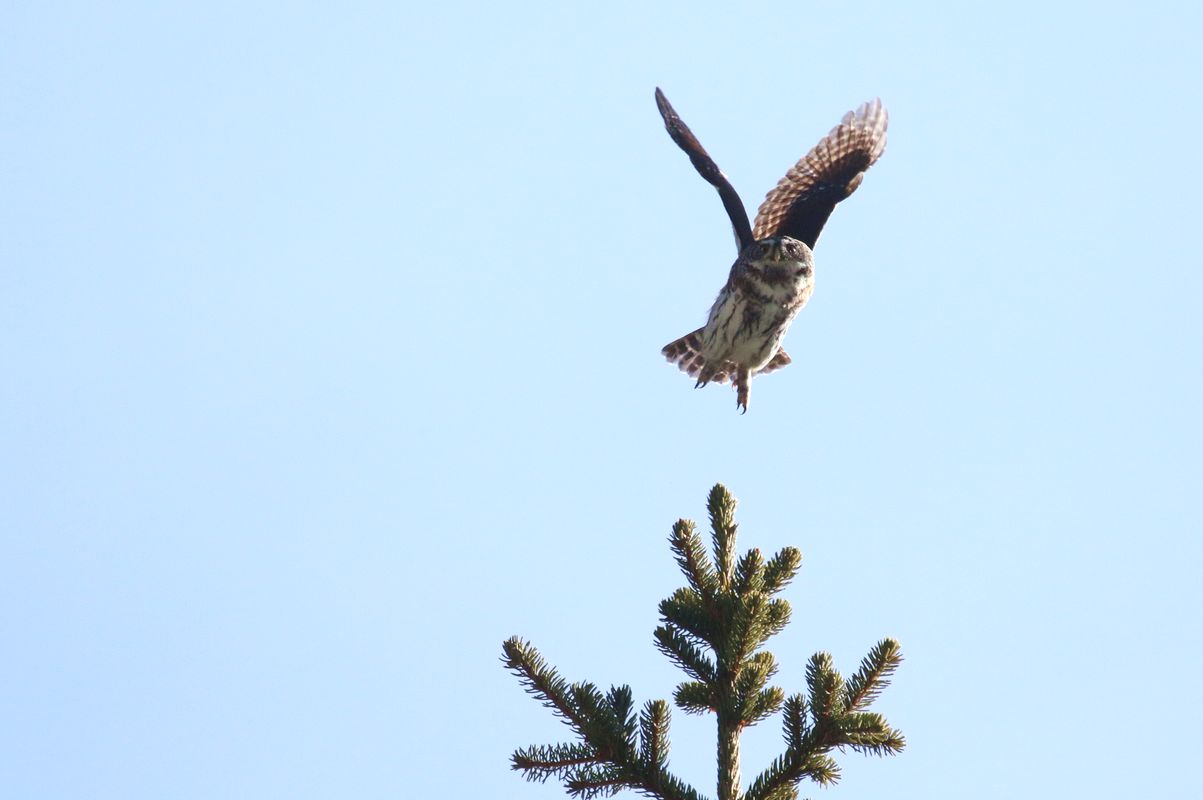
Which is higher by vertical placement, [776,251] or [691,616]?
[776,251]

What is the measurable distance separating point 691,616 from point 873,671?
52 cm

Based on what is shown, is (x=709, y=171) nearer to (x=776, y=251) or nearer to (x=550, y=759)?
(x=776, y=251)

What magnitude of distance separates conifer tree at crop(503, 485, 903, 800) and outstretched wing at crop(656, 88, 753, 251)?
4.69m

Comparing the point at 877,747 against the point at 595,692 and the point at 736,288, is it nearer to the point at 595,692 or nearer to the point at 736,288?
the point at 595,692

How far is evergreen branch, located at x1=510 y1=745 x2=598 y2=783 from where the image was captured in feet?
11.7

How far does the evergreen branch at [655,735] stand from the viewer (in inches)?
138

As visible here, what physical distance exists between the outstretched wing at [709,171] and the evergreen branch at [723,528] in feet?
14.0

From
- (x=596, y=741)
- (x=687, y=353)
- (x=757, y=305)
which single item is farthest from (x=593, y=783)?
(x=687, y=353)

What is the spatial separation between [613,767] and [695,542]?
747 millimetres

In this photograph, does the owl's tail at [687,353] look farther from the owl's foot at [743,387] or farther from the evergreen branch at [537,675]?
the evergreen branch at [537,675]

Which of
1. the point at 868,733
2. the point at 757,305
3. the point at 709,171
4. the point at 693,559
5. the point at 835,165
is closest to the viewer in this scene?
the point at 868,733

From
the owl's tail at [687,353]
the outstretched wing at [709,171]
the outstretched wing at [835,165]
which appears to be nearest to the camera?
the outstretched wing at [709,171]

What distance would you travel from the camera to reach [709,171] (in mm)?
8125

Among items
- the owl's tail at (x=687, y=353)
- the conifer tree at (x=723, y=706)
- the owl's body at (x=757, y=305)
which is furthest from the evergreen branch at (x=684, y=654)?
the owl's tail at (x=687, y=353)
